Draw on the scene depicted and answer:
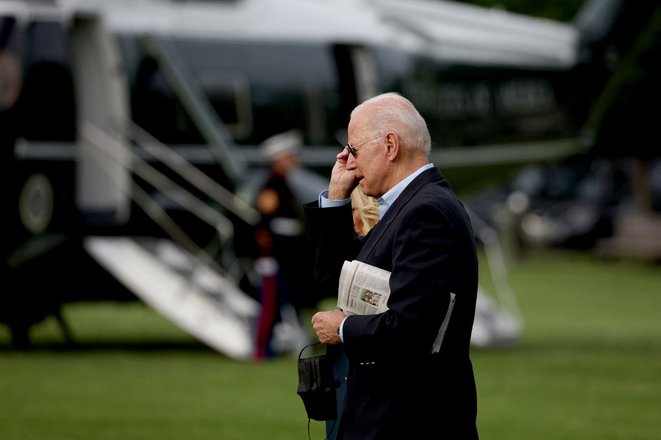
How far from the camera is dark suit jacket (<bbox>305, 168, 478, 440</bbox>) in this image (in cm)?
535

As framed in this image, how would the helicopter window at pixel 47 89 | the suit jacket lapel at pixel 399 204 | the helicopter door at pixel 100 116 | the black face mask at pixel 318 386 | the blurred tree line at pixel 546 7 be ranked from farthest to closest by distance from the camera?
the blurred tree line at pixel 546 7
the helicopter door at pixel 100 116
the helicopter window at pixel 47 89
the black face mask at pixel 318 386
the suit jacket lapel at pixel 399 204

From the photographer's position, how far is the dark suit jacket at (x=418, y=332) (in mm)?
5348

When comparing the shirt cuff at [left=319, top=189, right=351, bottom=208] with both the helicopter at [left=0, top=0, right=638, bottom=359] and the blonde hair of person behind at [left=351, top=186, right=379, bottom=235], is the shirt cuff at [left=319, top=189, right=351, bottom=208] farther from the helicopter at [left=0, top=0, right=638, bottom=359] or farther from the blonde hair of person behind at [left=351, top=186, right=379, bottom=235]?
the helicopter at [left=0, top=0, right=638, bottom=359]

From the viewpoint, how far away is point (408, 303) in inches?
210

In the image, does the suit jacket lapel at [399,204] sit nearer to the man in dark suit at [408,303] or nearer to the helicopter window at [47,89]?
the man in dark suit at [408,303]

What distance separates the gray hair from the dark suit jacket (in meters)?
0.11

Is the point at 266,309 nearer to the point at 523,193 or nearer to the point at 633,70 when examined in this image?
the point at 633,70

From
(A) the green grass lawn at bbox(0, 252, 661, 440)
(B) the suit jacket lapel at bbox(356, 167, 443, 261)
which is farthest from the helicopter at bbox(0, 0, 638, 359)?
(B) the suit jacket lapel at bbox(356, 167, 443, 261)

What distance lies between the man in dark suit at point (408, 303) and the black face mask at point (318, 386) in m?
0.28

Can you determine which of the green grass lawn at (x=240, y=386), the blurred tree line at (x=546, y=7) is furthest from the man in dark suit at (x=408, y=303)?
the blurred tree line at (x=546, y=7)

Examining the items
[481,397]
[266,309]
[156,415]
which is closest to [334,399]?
[156,415]

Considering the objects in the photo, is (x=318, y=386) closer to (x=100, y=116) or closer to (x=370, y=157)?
(x=370, y=157)

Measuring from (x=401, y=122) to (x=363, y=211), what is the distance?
938mm

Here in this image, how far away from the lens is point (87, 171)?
18.2m
